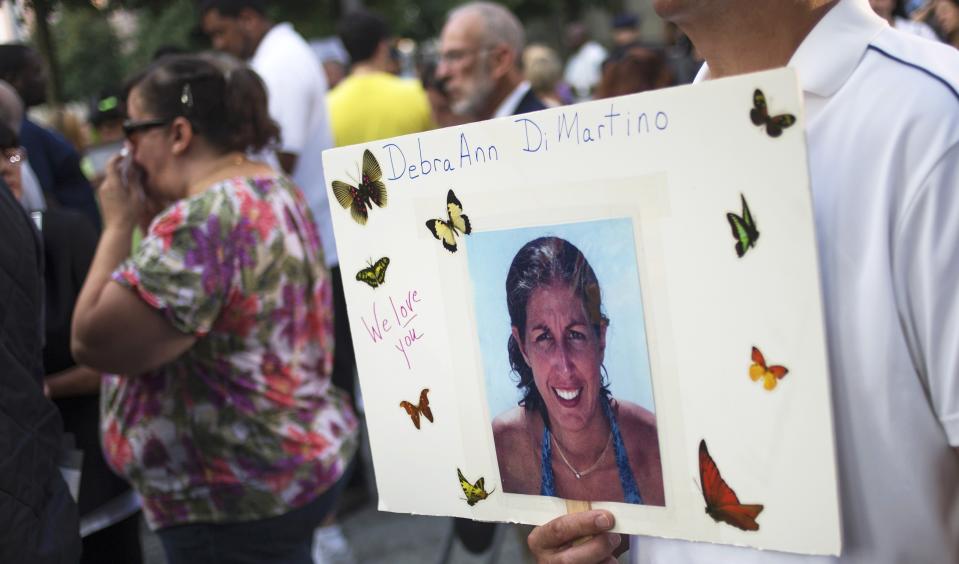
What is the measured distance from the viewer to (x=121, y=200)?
99.6 inches

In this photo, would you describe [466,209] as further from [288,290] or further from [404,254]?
[288,290]

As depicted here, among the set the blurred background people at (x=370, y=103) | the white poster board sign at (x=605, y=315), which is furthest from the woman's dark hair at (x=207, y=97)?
the blurred background people at (x=370, y=103)

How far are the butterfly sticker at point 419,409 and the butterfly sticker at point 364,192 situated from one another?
25cm

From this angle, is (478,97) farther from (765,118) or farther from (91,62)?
(91,62)

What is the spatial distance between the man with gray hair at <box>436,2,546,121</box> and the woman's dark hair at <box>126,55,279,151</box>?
1511mm

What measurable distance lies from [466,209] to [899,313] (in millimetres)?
520

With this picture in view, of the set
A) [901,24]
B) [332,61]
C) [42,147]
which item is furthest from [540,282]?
[332,61]

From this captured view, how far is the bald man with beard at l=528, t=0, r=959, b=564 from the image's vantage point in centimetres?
100

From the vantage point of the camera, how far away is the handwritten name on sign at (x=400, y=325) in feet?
4.23

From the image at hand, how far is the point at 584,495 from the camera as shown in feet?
3.99

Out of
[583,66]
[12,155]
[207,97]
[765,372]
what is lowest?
[765,372]

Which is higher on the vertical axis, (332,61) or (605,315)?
(332,61)

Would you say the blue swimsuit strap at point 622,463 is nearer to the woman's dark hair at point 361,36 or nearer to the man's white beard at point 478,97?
the man's white beard at point 478,97

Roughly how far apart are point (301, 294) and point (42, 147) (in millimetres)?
2303
